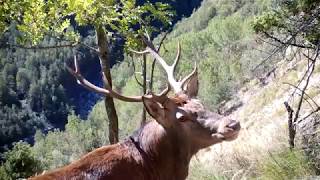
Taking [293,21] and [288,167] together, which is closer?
[288,167]

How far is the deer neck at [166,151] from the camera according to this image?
539cm

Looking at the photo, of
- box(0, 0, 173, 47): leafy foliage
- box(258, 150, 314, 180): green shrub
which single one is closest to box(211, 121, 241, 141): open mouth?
box(258, 150, 314, 180): green shrub

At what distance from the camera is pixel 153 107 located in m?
5.24

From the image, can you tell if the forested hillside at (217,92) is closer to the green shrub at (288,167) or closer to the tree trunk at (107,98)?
the green shrub at (288,167)

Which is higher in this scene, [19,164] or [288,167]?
[288,167]

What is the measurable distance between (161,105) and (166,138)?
338mm

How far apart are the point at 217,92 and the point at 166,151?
189ft

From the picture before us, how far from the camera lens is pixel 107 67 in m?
9.35

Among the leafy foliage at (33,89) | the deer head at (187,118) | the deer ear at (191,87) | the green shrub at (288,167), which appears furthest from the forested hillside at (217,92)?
the deer head at (187,118)

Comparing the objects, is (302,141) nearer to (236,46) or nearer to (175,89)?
(175,89)

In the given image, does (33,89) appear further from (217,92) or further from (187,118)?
(187,118)

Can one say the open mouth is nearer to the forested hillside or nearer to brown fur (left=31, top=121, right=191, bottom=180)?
brown fur (left=31, top=121, right=191, bottom=180)

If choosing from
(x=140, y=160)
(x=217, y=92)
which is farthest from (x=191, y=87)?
(x=217, y=92)

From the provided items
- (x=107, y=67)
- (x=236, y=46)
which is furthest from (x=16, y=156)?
(x=236, y=46)
